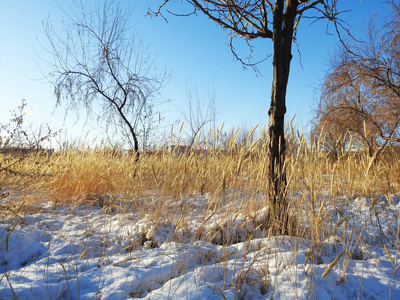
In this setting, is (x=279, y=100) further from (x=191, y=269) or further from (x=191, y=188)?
(x=191, y=188)

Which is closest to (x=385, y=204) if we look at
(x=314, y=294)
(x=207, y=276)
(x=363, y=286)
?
(x=363, y=286)

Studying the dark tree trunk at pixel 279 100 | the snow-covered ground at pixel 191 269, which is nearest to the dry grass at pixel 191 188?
the dark tree trunk at pixel 279 100

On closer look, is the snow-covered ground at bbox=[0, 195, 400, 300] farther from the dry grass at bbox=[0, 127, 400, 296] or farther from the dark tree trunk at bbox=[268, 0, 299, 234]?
the dark tree trunk at bbox=[268, 0, 299, 234]

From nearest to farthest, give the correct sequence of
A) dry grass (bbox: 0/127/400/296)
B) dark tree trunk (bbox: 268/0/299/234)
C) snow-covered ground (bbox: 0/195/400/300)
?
snow-covered ground (bbox: 0/195/400/300) < dark tree trunk (bbox: 268/0/299/234) < dry grass (bbox: 0/127/400/296)

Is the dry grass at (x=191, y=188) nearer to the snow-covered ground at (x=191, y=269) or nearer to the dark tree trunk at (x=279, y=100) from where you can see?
the dark tree trunk at (x=279, y=100)

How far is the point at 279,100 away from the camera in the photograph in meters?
2.09

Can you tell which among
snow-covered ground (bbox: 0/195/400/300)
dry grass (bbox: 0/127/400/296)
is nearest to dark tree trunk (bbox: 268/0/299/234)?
dry grass (bbox: 0/127/400/296)

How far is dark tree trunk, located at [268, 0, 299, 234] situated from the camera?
2043 millimetres

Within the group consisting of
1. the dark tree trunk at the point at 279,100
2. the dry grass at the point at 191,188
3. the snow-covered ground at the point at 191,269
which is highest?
the dark tree trunk at the point at 279,100

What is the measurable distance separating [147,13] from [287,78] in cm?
166

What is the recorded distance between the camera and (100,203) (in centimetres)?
332

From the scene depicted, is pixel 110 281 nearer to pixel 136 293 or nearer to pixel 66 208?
pixel 136 293

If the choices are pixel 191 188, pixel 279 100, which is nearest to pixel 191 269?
pixel 279 100

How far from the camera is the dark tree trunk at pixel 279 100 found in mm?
2043
